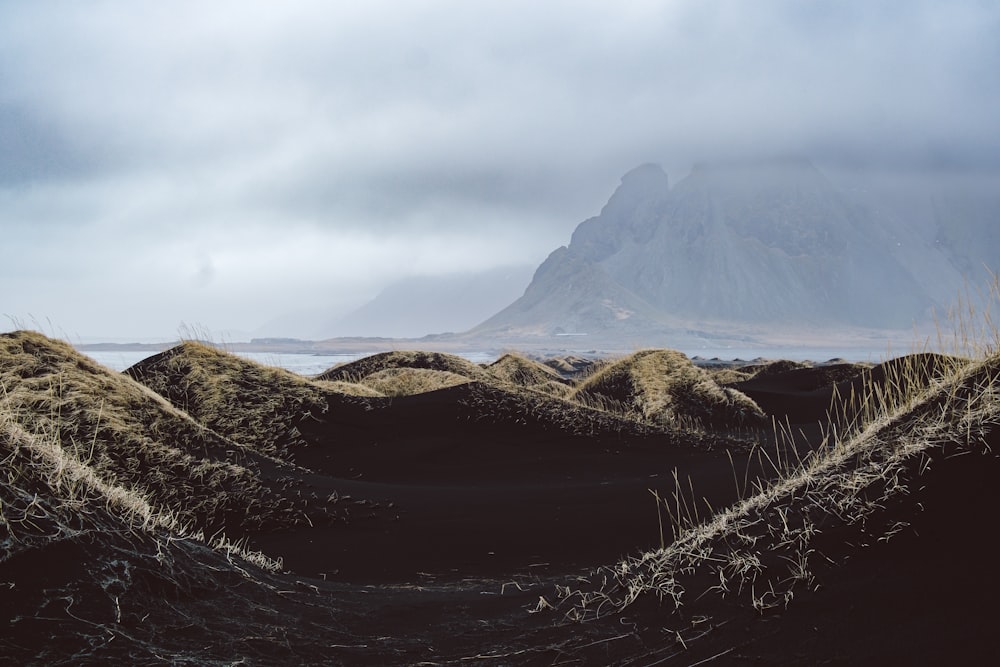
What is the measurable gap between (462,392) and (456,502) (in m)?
6.86

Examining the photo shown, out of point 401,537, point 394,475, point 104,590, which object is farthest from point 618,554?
point 394,475

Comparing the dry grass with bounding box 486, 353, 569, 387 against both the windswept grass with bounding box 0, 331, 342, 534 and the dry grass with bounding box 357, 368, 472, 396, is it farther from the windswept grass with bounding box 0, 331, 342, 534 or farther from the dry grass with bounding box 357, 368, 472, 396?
the windswept grass with bounding box 0, 331, 342, 534

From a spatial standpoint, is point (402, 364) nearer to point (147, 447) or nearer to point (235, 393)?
point (235, 393)

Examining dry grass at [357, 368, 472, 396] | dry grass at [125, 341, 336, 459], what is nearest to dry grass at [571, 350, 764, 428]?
dry grass at [357, 368, 472, 396]

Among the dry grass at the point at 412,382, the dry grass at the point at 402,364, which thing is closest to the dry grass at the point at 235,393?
the dry grass at the point at 412,382

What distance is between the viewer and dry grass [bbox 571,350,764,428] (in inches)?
780

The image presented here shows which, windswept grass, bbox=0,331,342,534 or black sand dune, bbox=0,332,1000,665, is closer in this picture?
black sand dune, bbox=0,332,1000,665

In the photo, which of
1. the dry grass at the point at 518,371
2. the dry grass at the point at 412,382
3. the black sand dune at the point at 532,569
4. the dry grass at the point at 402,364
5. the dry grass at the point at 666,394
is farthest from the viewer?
the dry grass at the point at 518,371

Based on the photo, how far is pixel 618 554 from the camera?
8.52 meters

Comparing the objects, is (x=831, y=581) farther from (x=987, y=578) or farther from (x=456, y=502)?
(x=456, y=502)

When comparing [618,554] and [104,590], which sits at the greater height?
[104,590]

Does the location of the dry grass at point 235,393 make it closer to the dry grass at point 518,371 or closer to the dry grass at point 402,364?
the dry grass at point 402,364

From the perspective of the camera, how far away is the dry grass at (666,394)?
65.0ft

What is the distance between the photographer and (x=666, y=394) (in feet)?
68.9
